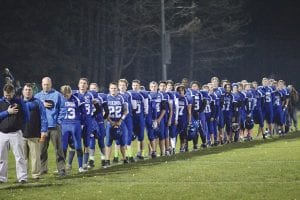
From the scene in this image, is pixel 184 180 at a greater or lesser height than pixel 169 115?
lesser

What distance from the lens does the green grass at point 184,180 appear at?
13656 mm

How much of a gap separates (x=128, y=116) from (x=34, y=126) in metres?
3.74

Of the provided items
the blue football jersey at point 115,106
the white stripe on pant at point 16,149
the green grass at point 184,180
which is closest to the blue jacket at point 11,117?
the white stripe on pant at point 16,149

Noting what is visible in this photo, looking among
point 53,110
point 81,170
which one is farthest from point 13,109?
point 81,170

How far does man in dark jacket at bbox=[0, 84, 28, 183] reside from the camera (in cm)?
1562

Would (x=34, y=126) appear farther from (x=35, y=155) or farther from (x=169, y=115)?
(x=169, y=115)

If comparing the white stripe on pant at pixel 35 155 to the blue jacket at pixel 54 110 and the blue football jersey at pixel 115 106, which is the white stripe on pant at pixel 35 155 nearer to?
the blue jacket at pixel 54 110

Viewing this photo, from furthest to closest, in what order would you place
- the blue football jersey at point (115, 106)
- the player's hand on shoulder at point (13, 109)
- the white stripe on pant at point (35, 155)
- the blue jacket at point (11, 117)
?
the blue football jersey at point (115, 106)
the white stripe on pant at point (35, 155)
the blue jacket at point (11, 117)
the player's hand on shoulder at point (13, 109)

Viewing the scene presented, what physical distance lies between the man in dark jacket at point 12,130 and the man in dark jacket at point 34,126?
828mm

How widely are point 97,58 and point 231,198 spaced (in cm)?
4441

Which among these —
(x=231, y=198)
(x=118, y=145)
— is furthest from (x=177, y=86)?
(x=231, y=198)

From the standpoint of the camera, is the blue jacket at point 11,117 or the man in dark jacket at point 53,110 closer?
the blue jacket at point 11,117

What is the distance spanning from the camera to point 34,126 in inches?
663

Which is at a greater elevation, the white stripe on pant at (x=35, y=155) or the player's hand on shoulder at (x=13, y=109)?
the player's hand on shoulder at (x=13, y=109)
